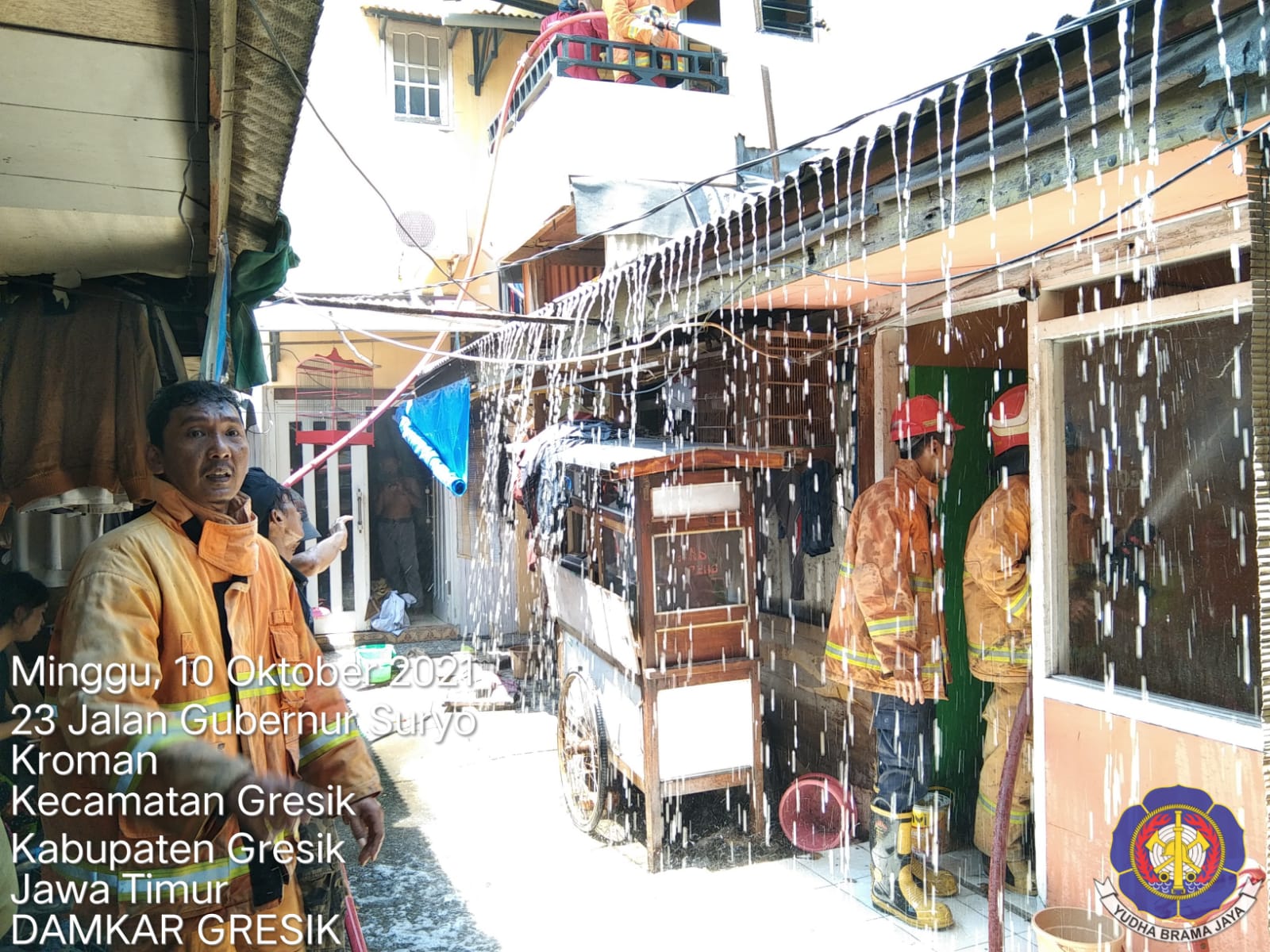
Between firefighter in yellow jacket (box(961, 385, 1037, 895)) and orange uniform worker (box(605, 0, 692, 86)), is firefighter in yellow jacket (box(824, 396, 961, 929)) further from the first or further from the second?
orange uniform worker (box(605, 0, 692, 86))

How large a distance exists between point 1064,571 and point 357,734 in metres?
4.14

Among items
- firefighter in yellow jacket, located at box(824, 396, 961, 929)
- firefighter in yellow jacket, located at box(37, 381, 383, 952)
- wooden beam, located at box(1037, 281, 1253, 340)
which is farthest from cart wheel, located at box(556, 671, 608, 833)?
wooden beam, located at box(1037, 281, 1253, 340)

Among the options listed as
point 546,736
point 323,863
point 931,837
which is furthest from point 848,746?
point 323,863

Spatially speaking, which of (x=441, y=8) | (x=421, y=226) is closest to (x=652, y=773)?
(x=421, y=226)

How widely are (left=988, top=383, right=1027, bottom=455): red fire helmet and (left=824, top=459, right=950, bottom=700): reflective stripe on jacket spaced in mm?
565

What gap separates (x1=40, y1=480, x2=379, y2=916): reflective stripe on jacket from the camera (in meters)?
2.22

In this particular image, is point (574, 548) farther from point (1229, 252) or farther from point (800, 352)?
point (1229, 252)

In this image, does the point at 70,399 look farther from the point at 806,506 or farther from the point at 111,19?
the point at 806,506

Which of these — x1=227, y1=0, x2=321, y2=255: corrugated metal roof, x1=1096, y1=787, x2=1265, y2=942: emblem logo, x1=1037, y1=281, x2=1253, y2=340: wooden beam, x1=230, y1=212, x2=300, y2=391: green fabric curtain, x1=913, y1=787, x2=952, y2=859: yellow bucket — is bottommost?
x1=913, y1=787, x2=952, y2=859: yellow bucket

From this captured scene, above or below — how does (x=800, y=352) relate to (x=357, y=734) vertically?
above

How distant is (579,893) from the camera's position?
591 cm

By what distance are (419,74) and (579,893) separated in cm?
1479

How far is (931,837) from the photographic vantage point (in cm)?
563

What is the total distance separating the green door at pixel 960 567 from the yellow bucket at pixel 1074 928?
2087mm
